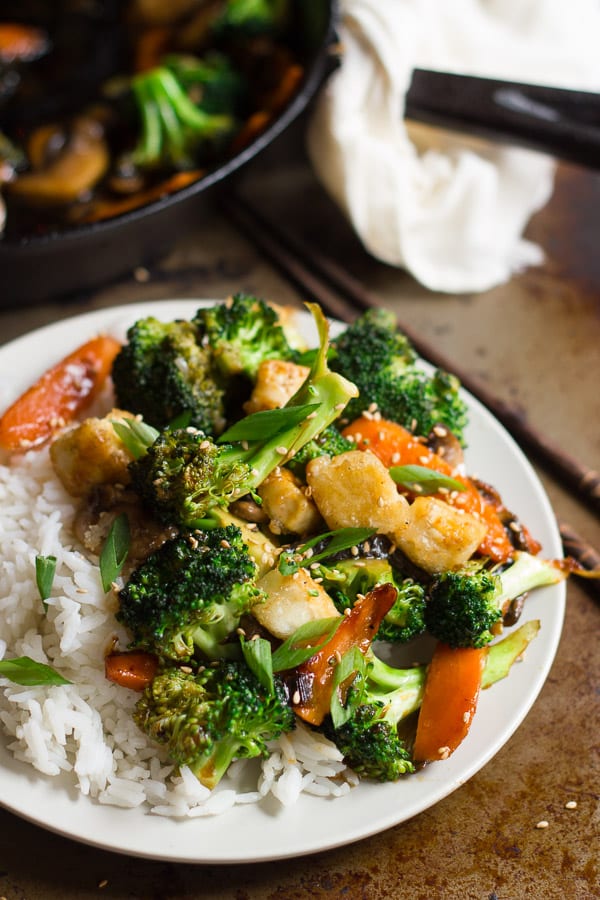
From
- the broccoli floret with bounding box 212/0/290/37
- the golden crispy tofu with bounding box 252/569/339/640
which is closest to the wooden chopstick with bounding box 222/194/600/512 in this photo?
the broccoli floret with bounding box 212/0/290/37

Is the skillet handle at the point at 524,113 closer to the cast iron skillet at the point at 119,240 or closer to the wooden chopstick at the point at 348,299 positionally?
the cast iron skillet at the point at 119,240

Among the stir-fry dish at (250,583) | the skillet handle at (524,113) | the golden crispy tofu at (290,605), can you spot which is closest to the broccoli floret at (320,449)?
the stir-fry dish at (250,583)

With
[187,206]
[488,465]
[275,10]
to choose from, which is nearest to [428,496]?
[488,465]

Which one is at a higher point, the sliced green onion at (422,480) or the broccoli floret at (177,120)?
the broccoli floret at (177,120)

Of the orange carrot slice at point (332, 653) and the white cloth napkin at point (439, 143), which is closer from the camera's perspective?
the orange carrot slice at point (332, 653)

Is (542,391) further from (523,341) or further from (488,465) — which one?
(488,465)

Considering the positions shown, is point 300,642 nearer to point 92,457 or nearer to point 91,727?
point 91,727

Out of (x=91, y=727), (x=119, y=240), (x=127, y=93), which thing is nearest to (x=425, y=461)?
(x=91, y=727)
